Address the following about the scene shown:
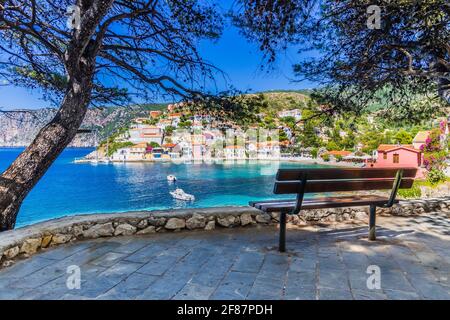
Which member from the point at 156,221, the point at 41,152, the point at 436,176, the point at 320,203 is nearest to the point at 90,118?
the point at 41,152

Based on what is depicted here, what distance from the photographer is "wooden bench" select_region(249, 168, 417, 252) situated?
308 centimetres

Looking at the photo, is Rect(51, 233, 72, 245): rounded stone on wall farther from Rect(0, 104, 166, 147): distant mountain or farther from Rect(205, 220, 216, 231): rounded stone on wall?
Rect(0, 104, 166, 147): distant mountain

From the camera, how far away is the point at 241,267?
8.73ft

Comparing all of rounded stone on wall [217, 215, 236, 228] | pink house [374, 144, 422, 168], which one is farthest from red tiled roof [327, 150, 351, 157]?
rounded stone on wall [217, 215, 236, 228]

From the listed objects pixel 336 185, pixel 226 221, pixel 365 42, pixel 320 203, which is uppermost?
pixel 365 42

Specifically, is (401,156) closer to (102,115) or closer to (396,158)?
(396,158)

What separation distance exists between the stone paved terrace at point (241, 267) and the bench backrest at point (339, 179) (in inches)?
25.6

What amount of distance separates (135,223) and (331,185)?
2.49 m

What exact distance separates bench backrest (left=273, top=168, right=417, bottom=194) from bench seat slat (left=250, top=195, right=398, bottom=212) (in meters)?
0.14

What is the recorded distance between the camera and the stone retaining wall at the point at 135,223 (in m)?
3.00

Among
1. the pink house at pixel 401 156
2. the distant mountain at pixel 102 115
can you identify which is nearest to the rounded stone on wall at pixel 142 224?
the distant mountain at pixel 102 115

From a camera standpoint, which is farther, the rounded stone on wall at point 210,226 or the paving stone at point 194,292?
the rounded stone on wall at point 210,226

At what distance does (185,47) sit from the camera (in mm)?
5027

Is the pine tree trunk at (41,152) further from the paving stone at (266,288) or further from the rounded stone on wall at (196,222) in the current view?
the paving stone at (266,288)
